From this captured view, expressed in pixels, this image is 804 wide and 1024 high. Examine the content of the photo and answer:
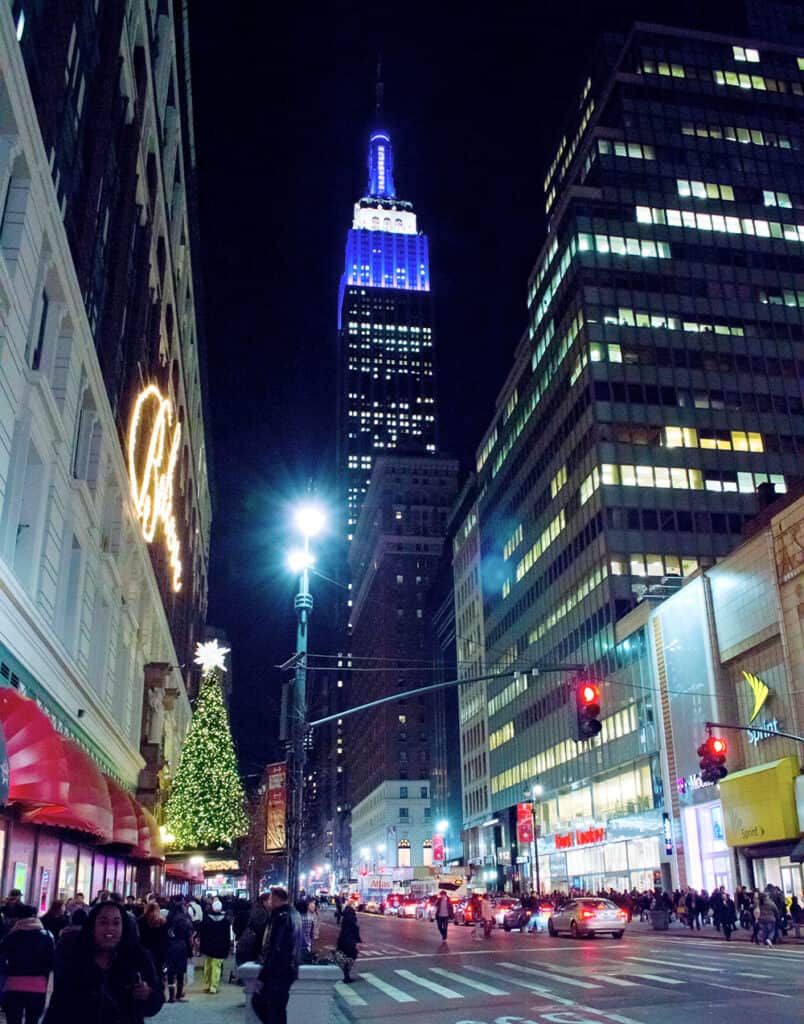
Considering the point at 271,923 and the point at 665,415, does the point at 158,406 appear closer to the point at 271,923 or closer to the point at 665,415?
the point at 271,923

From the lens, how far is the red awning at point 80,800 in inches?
734

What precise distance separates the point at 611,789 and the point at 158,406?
141 feet

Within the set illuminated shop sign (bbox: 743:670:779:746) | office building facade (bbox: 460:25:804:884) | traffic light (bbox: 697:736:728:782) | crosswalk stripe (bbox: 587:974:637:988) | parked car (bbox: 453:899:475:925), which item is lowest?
parked car (bbox: 453:899:475:925)

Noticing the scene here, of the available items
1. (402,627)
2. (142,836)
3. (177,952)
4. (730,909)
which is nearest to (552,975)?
(177,952)

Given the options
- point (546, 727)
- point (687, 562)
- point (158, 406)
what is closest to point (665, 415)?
point (687, 562)

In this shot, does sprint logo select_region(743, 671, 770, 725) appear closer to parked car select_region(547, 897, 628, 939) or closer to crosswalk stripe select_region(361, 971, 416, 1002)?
parked car select_region(547, 897, 628, 939)

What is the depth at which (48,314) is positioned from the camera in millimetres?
22547

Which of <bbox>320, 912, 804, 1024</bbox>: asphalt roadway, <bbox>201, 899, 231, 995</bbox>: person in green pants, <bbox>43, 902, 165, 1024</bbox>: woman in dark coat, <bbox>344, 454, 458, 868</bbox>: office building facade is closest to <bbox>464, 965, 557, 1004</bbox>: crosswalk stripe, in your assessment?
<bbox>320, 912, 804, 1024</bbox>: asphalt roadway

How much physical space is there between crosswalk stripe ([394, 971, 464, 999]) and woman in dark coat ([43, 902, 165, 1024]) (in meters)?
13.6

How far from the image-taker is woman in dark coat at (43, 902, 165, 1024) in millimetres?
6160

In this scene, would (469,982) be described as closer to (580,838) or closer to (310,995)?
(310,995)

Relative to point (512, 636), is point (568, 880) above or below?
below

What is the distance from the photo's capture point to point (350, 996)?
1934 centimetres

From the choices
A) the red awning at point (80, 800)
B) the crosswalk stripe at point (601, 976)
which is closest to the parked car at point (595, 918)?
the crosswalk stripe at point (601, 976)
